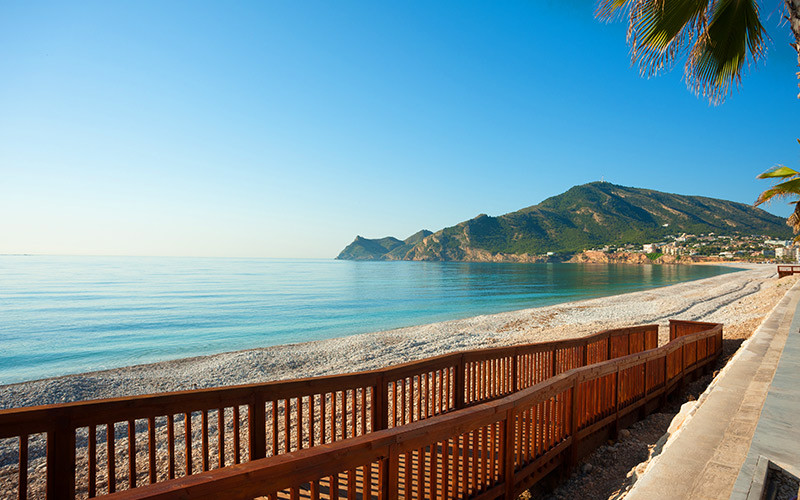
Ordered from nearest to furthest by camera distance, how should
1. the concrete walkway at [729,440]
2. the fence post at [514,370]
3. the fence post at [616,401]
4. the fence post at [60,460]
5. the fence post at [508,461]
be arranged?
the concrete walkway at [729,440] → the fence post at [60,460] → the fence post at [508,461] → the fence post at [616,401] → the fence post at [514,370]

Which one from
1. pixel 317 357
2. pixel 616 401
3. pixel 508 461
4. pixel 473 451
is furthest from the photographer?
pixel 317 357

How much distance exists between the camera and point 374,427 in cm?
419

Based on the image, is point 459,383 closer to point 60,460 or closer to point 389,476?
point 389,476

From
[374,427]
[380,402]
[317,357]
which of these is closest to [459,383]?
[380,402]

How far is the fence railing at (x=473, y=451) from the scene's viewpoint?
1.88 meters

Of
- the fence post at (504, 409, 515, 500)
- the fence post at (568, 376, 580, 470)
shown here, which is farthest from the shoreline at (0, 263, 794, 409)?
the fence post at (504, 409, 515, 500)

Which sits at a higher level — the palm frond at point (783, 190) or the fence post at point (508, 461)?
the palm frond at point (783, 190)

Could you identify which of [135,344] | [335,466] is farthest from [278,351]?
[335,466]

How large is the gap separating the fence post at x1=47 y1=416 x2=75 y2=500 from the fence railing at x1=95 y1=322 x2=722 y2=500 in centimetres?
165

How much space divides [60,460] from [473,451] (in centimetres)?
312

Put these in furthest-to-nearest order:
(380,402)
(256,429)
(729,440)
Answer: (380,402), (256,429), (729,440)

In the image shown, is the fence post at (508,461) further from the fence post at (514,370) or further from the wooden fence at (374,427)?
the fence post at (514,370)

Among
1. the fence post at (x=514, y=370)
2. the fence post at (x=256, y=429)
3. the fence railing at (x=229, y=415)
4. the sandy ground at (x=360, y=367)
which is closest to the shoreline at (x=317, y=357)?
the sandy ground at (x=360, y=367)

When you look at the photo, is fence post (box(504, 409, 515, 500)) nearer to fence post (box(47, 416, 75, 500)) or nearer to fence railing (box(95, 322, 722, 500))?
fence railing (box(95, 322, 722, 500))
